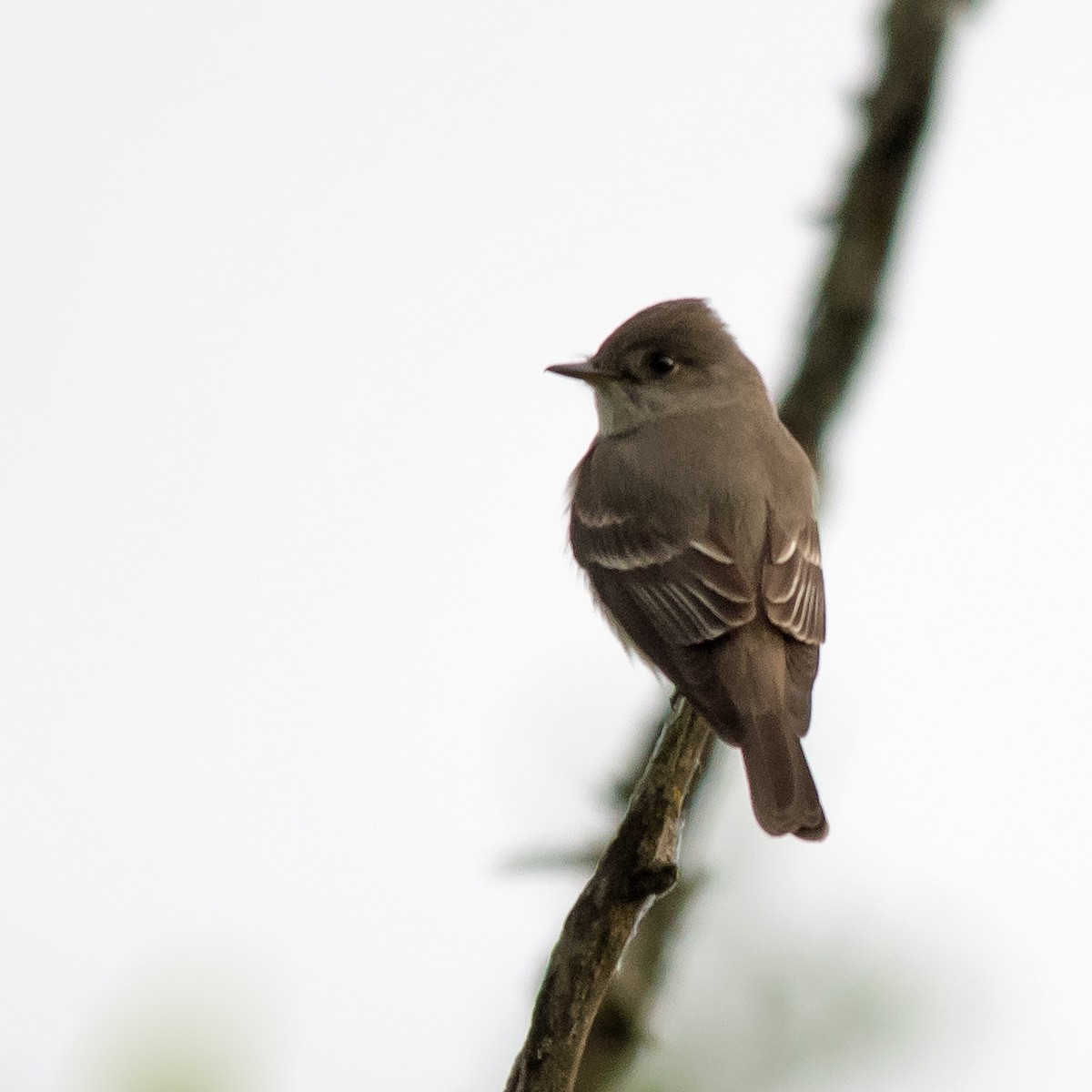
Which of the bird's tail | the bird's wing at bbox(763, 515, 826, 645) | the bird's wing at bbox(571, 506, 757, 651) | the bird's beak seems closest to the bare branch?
the bird's tail

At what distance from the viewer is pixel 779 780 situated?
4562 mm

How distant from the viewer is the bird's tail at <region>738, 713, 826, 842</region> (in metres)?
4.46

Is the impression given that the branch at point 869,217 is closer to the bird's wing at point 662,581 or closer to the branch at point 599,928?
the bird's wing at point 662,581

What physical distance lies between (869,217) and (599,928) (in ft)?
6.90

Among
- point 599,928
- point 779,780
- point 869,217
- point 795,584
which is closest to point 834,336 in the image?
point 869,217

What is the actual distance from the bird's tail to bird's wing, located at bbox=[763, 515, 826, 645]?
446 millimetres

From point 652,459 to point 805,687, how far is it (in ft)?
4.02

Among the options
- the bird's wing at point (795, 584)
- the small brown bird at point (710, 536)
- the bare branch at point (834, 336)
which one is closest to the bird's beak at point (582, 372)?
the small brown bird at point (710, 536)

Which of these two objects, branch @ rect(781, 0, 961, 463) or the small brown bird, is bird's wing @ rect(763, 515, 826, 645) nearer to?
the small brown bird

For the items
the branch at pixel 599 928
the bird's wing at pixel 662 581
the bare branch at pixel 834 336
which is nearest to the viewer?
the branch at pixel 599 928

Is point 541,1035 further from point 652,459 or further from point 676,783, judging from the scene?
point 652,459

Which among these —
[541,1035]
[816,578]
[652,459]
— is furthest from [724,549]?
[541,1035]

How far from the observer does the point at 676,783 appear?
4.08 metres

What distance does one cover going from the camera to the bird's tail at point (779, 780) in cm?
446
